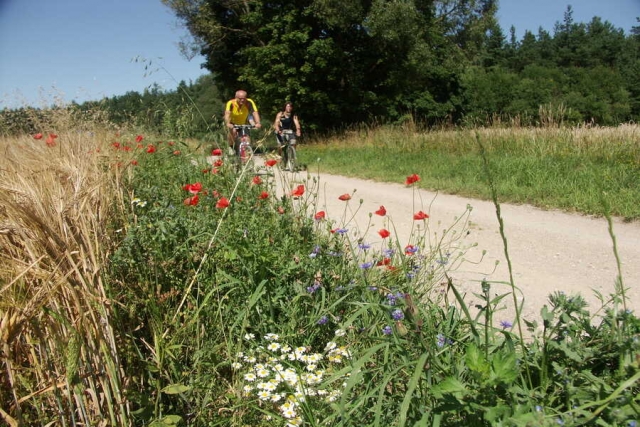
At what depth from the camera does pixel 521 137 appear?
9758 mm

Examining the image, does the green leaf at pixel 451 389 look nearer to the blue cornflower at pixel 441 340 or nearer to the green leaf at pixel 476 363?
the green leaf at pixel 476 363

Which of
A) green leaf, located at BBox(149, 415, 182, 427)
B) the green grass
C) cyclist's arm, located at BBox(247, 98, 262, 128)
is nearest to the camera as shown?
green leaf, located at BBox(149, 415, 182, 427)

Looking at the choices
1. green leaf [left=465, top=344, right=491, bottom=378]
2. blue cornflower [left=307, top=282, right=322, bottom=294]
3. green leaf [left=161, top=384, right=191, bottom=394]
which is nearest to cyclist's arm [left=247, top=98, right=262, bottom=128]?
→ blue cornflower [left=307, top=282, right=322, bottom=294]

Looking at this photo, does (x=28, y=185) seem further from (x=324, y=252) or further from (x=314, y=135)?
(x=314, y=135)

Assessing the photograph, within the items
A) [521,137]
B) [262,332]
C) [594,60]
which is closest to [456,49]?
[521,137]

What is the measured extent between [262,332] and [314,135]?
1967 centimetres

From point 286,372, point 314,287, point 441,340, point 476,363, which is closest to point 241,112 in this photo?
point 314,287

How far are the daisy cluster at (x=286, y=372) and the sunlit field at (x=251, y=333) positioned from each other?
10 millimetres

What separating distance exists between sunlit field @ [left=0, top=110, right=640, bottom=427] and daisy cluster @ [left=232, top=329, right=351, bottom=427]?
0.01 metres

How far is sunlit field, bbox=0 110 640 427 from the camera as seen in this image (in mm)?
1398

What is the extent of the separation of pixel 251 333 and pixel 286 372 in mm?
486

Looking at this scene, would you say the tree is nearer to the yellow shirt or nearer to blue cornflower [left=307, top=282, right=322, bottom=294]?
the yellow shirt

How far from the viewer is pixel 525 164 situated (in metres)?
7.79

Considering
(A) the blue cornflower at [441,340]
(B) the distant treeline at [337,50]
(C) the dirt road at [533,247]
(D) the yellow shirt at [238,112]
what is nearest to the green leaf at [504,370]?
(A) the blue cornflower at [441,340]
